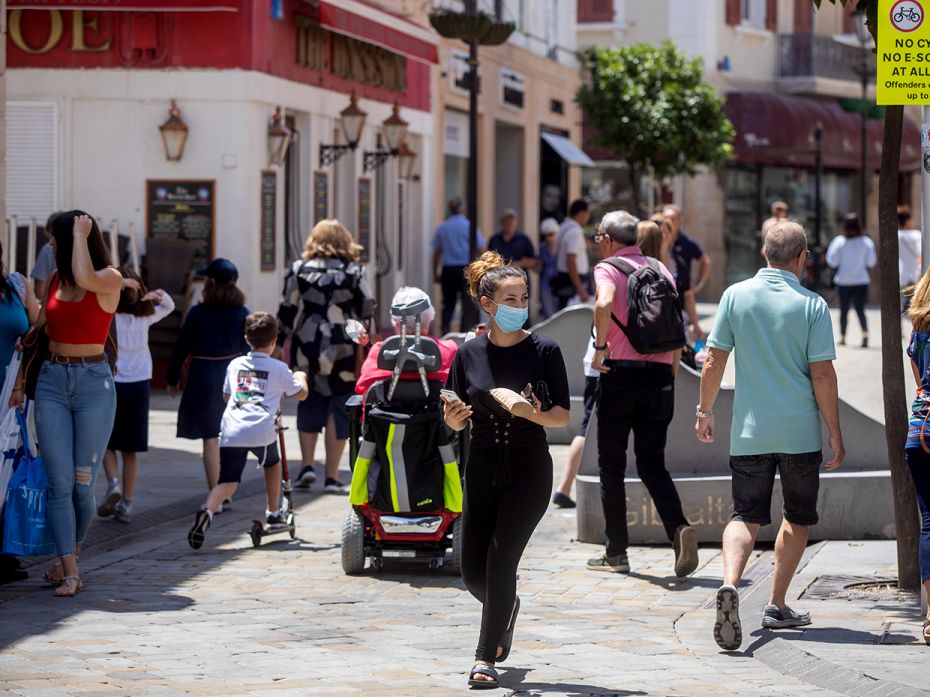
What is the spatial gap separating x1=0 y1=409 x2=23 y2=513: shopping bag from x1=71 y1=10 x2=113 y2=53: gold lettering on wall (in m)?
11.1

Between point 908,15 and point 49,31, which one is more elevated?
point 49,31

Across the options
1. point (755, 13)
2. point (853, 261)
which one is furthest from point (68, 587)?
point (755, 13)

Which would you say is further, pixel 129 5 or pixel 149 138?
pixel 149 138

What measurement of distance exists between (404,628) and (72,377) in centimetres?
199

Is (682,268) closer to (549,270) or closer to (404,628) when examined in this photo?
(404,628)

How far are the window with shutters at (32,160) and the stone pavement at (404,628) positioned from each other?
960 cm

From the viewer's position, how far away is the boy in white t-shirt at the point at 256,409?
9836 mm

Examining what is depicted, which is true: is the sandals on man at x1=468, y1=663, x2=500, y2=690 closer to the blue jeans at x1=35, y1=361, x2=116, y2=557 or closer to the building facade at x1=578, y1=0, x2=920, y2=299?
the blue jeans at x1=35, y1=361, x2=116, y2=557

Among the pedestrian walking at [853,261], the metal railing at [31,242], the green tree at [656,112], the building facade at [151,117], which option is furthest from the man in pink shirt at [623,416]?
the green tree at [656,112]

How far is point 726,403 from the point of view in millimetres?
10195

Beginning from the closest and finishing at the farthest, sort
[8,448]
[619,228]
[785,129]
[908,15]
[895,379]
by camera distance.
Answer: [908,15] < [895,379] < [8,448] < [619,228] < [785,129]

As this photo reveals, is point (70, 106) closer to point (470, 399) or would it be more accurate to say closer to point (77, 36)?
point (77, 36)

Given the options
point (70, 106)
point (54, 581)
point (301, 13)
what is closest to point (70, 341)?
point (54, 581)

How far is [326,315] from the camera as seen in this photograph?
38.6ft
